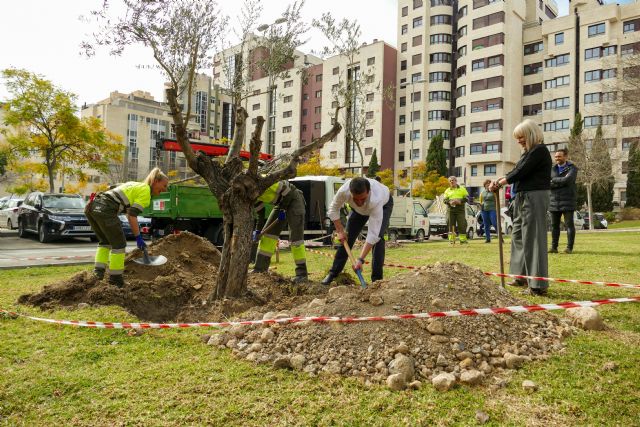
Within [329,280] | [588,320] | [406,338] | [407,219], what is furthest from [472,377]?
[407,219]

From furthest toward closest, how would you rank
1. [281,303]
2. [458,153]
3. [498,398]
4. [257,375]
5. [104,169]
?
1. [458,153]
2. [104,169]
3. [281,303]
4. [257,375]
5. [498,398]

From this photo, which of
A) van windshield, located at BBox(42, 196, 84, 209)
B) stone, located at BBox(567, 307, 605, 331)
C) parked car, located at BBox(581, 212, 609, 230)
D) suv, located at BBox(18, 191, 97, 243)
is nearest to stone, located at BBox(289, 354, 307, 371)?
stone, located at BBox(567, 307, 605, 331)

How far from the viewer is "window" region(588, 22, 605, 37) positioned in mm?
47344

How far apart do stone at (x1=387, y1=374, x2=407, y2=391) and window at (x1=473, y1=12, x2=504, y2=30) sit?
55.5 metres

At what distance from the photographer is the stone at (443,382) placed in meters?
2.65

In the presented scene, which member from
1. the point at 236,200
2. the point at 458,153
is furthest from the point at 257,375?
the point at 458,153

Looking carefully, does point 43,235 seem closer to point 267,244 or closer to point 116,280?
point 116,280

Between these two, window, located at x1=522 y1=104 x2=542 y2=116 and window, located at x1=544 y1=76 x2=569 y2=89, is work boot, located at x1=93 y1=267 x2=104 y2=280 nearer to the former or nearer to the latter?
window, located at x1=544 y1=76 x2=569 y2=89

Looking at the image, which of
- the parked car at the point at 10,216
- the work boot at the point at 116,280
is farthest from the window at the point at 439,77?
the work boot at the point at 116,280

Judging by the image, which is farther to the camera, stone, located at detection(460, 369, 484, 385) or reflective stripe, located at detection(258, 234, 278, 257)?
reflective stripe, located at detection(258, 234, 278, 257)

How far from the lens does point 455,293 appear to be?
3.94 m

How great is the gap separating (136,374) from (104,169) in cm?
2370

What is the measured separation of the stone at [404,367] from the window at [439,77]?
5725 centimetres

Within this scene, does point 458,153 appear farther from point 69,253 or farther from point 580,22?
point 69,253
